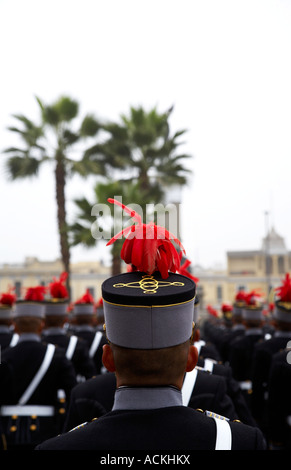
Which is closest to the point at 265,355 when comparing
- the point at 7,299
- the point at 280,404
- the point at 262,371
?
the point at 262,371

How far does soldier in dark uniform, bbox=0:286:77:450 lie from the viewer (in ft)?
15.4

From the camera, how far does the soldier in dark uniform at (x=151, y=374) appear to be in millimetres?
1724

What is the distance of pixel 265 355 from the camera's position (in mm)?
5902

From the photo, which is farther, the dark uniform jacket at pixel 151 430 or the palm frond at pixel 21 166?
the palm frond at pixel 21 166

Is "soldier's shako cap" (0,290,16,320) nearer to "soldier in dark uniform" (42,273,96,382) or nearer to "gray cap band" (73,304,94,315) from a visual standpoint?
"soldier in dark uniform" (42,273,96,382)

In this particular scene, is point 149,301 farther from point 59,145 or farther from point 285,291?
point 59,145

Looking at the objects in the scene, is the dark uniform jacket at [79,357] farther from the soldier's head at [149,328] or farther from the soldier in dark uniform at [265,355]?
the soldier's head at [149,328]

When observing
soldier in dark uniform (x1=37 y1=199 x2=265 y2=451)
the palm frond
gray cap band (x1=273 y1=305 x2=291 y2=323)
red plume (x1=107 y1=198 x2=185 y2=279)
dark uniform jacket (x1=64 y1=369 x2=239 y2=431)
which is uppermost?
the palm frond

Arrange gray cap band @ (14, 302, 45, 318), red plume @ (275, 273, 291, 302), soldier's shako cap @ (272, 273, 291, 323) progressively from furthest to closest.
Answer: red plume @ (275, 273, 291, 302), soldier's shako cap @ (272, 273, 291, 323), gray cap band @ (14, 302, 45, 318)

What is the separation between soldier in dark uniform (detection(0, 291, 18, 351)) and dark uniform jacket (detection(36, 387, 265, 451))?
5.30 meters

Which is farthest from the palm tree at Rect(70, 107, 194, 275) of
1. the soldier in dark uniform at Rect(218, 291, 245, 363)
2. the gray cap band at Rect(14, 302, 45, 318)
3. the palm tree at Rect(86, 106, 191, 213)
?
the gray cap band at Rect(14, 302, 45, 318)

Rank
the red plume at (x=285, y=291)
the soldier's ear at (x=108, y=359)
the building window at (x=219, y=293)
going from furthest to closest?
the building window at (x=219, y=293) < the red plume at (x=285, y=291) < the soldier's ear at (x=108, y=359)

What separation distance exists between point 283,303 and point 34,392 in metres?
2.99

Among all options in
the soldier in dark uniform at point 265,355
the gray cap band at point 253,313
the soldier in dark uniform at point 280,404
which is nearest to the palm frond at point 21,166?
the gray cap band at point 253,313
